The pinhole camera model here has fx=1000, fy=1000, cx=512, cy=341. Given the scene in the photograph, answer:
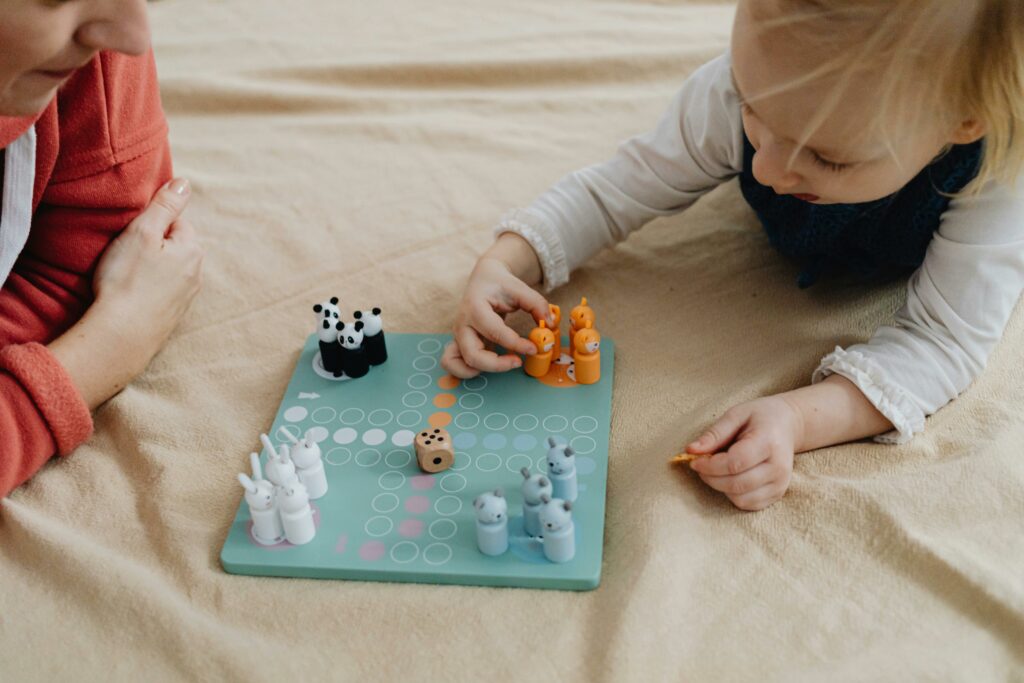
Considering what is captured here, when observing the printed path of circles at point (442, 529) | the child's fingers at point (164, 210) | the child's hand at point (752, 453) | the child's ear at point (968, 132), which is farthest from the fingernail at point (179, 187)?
the child's ear at point (968, 132)

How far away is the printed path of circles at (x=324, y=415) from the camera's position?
0.85 meters

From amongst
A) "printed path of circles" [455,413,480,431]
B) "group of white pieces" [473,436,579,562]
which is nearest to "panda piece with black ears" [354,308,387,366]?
"printed path of circles" [455,413,480,431]

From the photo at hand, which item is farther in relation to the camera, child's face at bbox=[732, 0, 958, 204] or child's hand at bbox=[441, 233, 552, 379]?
child's hand at bbox=[441, 233, 552, 379]

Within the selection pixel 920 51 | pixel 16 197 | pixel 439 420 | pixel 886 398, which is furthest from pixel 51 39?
pixel 886 398

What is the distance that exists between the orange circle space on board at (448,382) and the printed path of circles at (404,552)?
182 mm

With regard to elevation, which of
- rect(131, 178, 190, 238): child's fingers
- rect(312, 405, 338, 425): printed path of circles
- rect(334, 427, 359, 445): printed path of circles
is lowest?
rect(312, 405, 338, 425): printed path of circles

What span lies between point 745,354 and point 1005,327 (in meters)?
0.23

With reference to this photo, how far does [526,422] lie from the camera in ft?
2.76

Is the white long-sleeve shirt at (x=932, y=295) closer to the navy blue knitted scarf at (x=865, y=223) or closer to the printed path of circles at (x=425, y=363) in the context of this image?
the navy blue knitted scarf at (x=865, y=223)

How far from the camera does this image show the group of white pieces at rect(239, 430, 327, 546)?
72 centimetres

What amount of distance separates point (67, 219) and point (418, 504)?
1.40ft

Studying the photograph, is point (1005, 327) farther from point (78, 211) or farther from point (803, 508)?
point (78, 211)

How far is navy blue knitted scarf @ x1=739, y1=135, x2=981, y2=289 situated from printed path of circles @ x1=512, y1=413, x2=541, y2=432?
0.31 m

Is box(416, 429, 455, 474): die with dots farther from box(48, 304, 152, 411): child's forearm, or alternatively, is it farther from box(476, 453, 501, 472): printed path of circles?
box(48, 304, 152, 411): child's forearm
